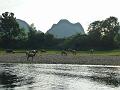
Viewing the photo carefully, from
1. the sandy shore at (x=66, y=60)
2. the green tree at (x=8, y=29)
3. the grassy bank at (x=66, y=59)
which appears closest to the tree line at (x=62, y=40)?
the green tree at (x=8, y=29)

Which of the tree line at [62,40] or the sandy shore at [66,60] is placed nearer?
the sandy shore at [66,60]

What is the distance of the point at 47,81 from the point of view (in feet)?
96.0

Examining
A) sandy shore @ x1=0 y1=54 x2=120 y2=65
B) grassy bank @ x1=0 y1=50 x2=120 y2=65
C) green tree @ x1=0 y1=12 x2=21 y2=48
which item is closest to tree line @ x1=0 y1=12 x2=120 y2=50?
green tree @ x1=0 y1=12 x2=21 y2=48

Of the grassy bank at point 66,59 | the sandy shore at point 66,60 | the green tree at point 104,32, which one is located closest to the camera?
the sandy shore at point 66,60

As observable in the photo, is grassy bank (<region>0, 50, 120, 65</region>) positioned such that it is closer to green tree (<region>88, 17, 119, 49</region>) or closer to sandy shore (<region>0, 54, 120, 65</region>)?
sandy shore (<region>0, 54, 120, 65</region>)

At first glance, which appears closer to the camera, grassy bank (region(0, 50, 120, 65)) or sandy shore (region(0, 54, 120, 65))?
sandy shore (region(0, 54, 120, 65))

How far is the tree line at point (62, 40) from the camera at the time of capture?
10419 cm

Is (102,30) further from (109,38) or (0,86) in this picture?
(0,86)

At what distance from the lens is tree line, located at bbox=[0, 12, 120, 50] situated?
342 ft

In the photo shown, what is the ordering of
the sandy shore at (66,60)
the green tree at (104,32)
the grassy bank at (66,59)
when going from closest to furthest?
1. the sandy shore at (66,60)
2. the grassy bank at (66,59)
3. the green tree at (104,32)

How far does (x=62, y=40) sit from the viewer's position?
372 ft

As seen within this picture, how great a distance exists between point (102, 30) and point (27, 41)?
2389 centimetres

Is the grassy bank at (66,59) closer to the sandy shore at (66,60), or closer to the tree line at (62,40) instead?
the sandy shore at (66,60)

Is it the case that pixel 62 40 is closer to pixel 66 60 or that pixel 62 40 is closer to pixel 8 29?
pixel 8 29
